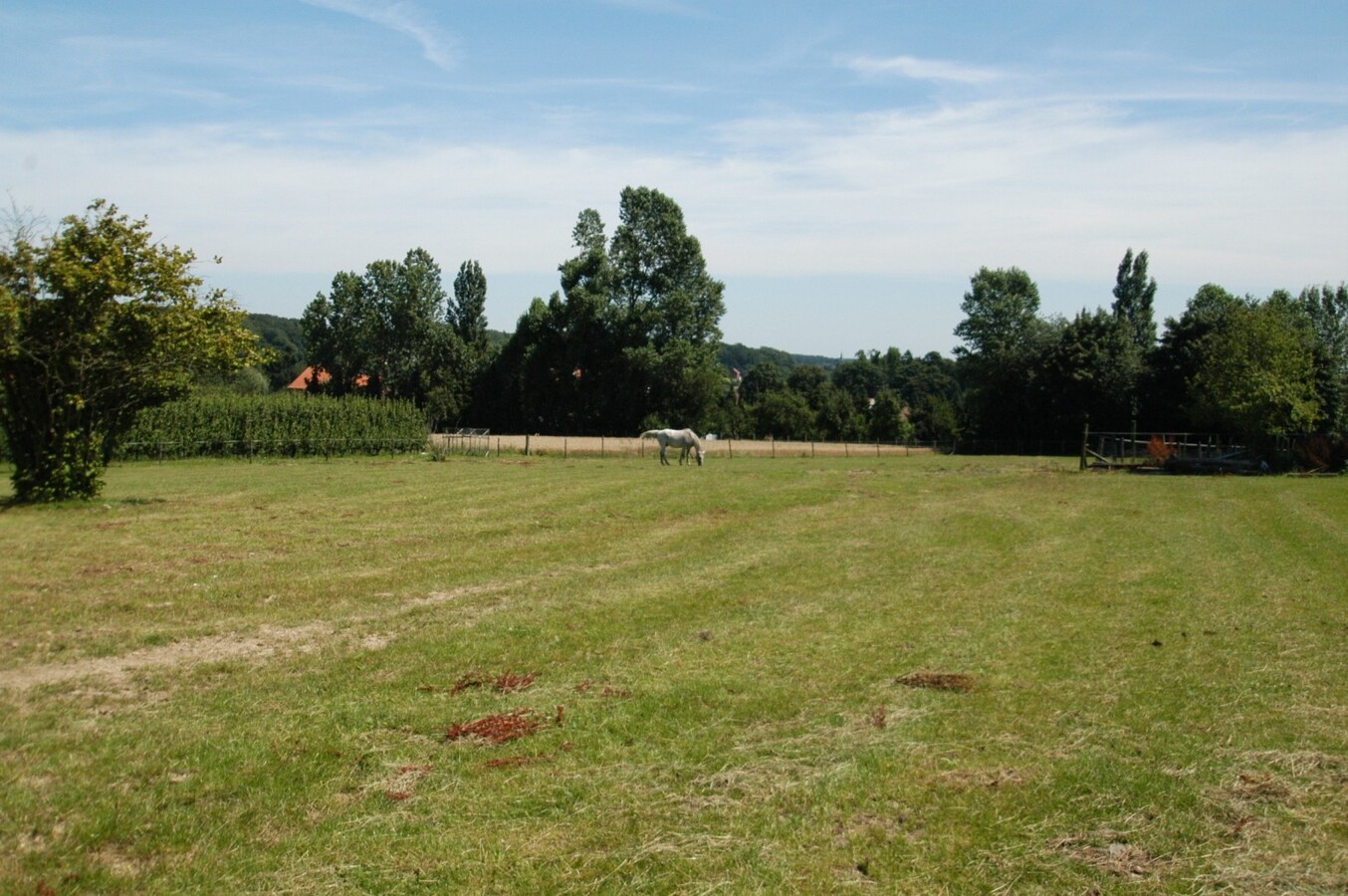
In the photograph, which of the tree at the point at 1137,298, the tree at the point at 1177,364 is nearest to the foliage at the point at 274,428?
the tree at the point at 1177,364

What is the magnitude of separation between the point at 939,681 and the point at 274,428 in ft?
154

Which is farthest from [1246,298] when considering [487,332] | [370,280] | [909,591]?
[909,591]

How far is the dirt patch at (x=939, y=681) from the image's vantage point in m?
8.33

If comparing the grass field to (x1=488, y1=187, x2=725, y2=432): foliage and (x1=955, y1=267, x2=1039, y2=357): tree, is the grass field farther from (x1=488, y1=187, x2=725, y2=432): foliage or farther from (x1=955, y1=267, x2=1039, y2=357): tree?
(x1=955, y1=267, x2=1039, y2=357): tree

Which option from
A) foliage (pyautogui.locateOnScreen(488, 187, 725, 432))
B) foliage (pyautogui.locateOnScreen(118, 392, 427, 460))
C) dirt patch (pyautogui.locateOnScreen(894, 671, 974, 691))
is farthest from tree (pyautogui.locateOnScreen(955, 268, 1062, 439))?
dirt patch (pyautogui.locateOnScreen(894, 671, 974, 691))

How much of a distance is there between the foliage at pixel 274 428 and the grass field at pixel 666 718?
101ft

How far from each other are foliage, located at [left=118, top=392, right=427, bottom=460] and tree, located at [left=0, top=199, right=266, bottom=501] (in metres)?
21.3

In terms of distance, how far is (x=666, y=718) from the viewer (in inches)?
296

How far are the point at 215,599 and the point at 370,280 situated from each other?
78.3m

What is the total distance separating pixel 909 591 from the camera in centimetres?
1288

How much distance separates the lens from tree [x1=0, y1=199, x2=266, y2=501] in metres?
20.7

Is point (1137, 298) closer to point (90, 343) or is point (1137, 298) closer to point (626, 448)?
point (626, 448)

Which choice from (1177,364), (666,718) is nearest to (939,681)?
(666,718)

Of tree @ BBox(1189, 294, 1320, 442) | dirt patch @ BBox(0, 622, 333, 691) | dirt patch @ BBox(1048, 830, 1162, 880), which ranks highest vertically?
tree @ BBox(1189, 294, 1320, 442)
